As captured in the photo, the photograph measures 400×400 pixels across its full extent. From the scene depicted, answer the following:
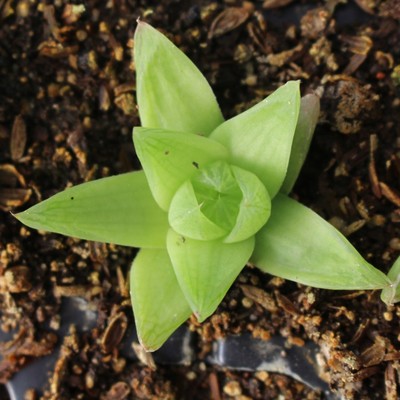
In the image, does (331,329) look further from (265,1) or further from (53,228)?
(265,1)

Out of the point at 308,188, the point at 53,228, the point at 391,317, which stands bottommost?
the point at 391,317

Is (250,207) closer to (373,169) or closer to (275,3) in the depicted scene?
(373,169)

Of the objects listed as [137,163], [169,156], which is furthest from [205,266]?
[137,163]

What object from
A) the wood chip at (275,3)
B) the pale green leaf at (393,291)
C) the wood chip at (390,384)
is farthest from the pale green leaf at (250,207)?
the wood chip at (275,3)

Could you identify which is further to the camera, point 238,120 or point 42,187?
point 42,187

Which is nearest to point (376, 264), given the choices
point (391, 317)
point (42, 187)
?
point (391, 317)

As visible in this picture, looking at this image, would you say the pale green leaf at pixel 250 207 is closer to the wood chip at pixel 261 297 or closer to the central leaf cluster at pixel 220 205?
the central leaf cluster at pixel 220 205
